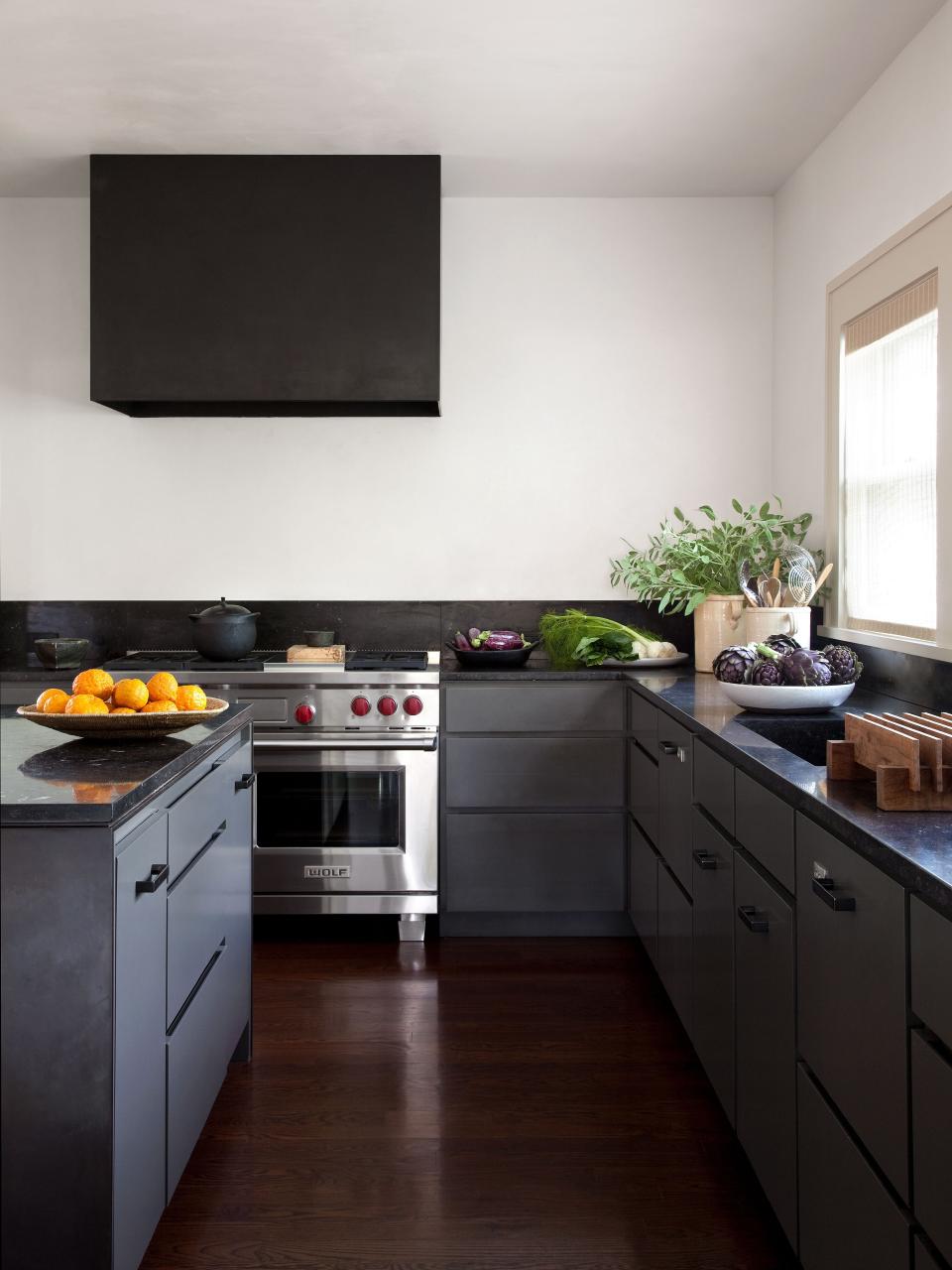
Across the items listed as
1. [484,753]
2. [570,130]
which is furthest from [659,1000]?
[570,130]

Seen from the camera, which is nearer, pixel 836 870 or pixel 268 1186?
pixel 836 870

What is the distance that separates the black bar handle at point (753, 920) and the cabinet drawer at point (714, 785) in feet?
0.54

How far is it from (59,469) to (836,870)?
11.4 ft

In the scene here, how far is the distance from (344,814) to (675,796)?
1270 millimetres

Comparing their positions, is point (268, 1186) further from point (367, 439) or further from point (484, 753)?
point (367, 439)

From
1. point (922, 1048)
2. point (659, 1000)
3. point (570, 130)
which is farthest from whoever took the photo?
point (570, 130)

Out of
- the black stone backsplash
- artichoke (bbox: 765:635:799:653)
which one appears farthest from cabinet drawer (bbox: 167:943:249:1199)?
the black stone backsplash

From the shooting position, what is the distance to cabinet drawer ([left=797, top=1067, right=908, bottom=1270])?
4.10 ft

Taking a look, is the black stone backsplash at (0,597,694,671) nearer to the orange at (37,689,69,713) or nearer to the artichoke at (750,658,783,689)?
the artichoke at (750,658,783,689)

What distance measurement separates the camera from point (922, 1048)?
115 cm

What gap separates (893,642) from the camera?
287 centimetres

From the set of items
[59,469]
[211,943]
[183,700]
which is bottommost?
[211,943]

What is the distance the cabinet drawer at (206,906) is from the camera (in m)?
1.75

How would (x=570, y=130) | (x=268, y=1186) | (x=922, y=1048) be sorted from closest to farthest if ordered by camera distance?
(x=922, y=1048)
(x=268, y=1186)
(x=570, y=130)
